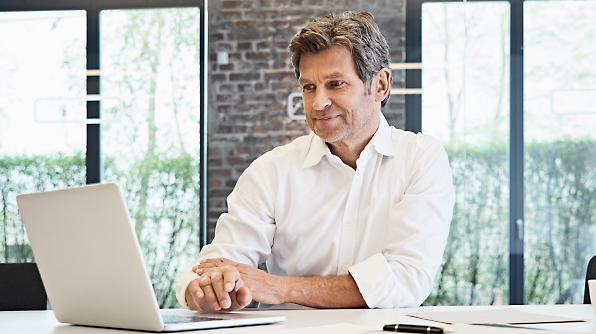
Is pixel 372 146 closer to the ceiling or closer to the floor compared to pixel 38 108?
closer to the floor

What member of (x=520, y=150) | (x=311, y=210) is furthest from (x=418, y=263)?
(x=520, y=150)

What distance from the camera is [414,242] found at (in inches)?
72.1

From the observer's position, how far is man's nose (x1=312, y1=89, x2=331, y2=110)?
80.3 inches

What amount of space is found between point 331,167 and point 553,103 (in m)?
2.42

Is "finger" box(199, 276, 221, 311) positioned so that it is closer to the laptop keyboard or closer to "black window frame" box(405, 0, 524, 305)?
the laptop keyboard

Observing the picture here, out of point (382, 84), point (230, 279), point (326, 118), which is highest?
point (382, 84)

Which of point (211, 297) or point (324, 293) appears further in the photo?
point (324, 293)

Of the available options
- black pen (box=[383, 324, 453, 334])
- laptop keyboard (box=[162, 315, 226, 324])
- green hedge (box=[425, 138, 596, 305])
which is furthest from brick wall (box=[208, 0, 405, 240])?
black pen (box=[383, 324, 453, 334])

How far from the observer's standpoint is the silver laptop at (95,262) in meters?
1.05

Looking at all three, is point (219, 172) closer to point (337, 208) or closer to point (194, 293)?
point (337, 208)

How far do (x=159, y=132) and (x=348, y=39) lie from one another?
238 cm

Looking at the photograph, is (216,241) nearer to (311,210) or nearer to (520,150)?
(311,210)

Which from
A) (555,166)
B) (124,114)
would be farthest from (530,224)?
(124,114)

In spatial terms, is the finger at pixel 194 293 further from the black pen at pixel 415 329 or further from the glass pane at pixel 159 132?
the glass pane at pixel 159 132
